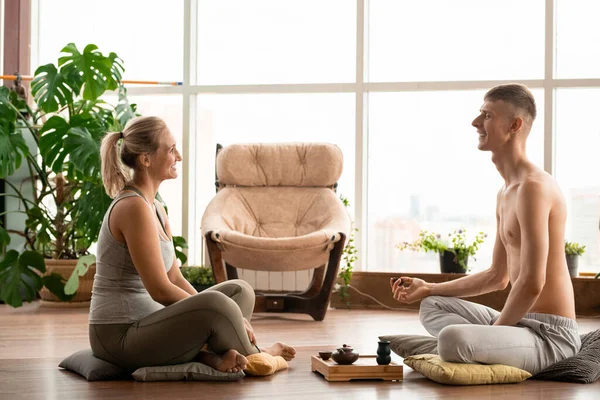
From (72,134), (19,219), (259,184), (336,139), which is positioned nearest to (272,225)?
(259,184)

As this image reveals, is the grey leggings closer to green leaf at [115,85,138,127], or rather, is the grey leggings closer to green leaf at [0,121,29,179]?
green leaf at [0,121,29,179]

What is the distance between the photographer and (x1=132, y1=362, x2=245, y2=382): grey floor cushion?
Result: 2891 mm

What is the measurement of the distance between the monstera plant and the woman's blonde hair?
6.94 feet

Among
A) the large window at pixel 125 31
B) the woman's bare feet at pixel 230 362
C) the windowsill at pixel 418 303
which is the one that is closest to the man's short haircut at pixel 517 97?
the woman's bare feet at pixel 230 362

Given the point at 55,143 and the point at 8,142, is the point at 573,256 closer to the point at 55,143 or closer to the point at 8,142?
the point at 55,143

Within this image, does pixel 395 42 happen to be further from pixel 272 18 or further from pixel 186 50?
pixel 186 50

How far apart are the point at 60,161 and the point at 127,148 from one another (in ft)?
7.73

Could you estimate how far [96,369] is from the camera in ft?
9.61

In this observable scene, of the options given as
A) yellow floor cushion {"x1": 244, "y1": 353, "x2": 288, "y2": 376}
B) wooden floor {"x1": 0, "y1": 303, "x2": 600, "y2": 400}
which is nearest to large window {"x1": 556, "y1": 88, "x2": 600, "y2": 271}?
wooden floor {"x1": 0, "y1": 303, "x2": 600, "y2": 400}

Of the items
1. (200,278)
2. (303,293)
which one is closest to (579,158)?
(303,293)

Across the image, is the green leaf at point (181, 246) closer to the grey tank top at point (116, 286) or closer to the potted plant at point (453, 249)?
the potted plant at point (453, 249)

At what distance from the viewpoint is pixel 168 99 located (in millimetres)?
6457

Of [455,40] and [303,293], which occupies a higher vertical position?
[455,40]

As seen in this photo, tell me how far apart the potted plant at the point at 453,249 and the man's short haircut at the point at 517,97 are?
2725 mm
